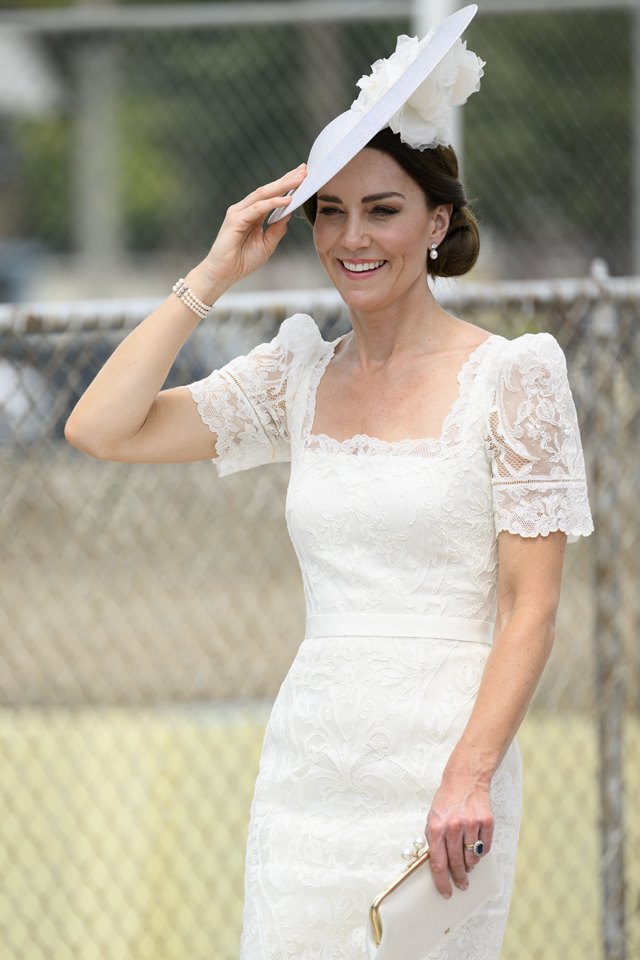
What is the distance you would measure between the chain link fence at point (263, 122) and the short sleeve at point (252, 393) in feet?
12.9

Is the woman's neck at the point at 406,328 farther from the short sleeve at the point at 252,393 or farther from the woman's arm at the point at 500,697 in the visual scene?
the woman's arm at the point at 500,697

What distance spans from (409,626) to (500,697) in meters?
0.19

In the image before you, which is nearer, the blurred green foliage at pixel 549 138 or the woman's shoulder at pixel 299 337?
the woman's shoulder at pixel 299 337

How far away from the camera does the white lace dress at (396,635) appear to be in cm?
196

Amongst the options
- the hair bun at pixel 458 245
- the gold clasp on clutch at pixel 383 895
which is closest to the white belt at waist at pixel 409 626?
the gold clasp on clutch at pixel 383 895

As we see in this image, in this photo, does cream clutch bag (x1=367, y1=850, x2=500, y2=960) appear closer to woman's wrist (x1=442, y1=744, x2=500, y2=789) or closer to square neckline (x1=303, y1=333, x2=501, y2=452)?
woman's wrist (x1=442, y1=744, x2=500, y2=789)

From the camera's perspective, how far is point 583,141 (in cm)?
834

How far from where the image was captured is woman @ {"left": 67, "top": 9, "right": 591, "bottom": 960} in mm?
1947

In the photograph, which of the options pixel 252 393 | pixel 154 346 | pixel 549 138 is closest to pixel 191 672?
pixel 252 393

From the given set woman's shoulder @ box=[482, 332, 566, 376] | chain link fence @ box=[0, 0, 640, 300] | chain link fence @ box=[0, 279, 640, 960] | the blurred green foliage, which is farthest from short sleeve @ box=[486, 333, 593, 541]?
the blurred green foliage

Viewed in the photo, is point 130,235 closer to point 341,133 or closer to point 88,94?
point 88,94

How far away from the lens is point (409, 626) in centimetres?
203

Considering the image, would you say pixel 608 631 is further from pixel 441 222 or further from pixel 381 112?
pixel 381 112

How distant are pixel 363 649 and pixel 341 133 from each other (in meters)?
0.71
